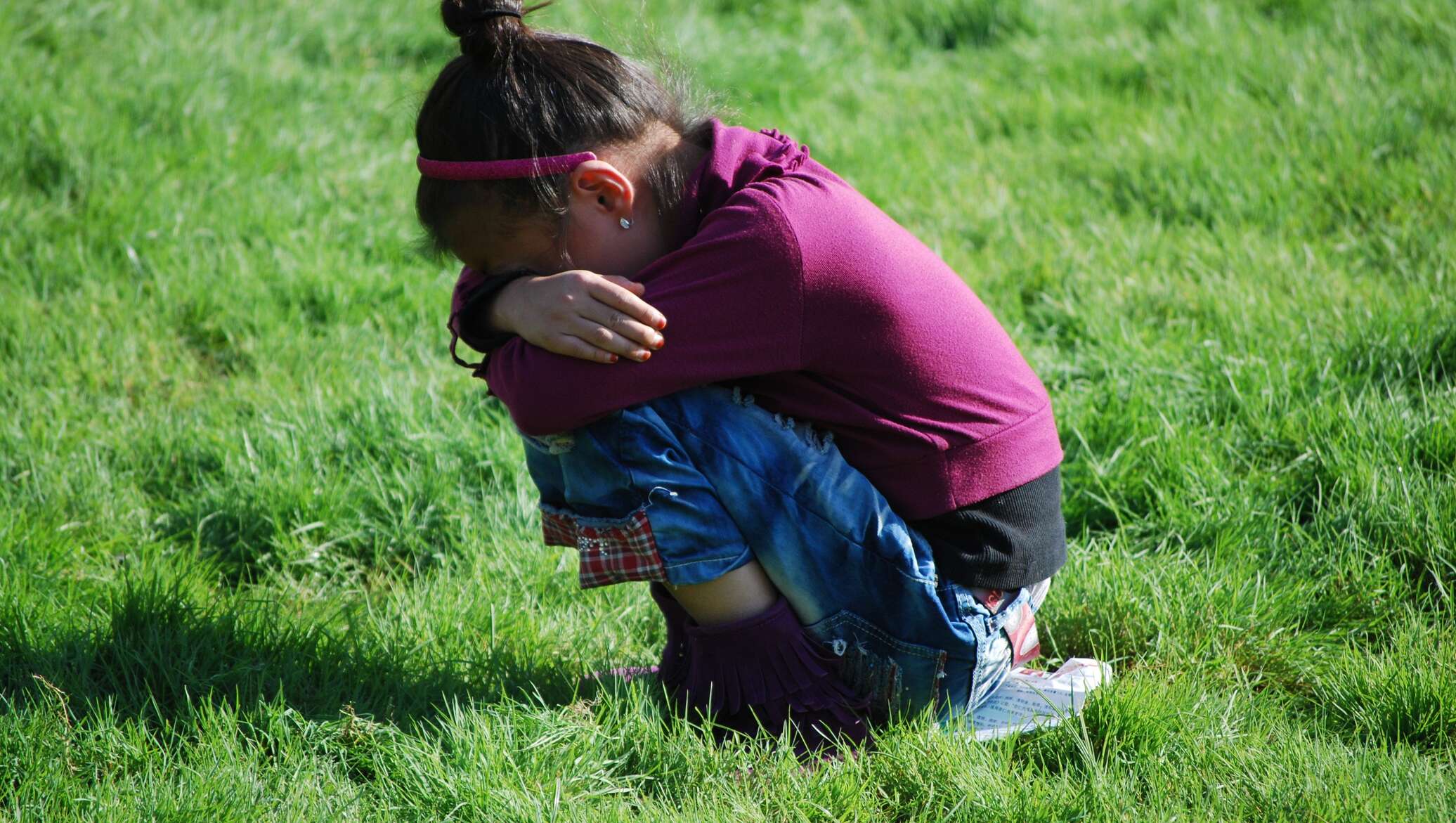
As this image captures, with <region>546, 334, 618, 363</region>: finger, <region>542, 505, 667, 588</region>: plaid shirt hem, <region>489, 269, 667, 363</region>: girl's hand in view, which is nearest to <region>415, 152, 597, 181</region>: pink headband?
<region>489, 269, 667, 363</region>: girl's hand

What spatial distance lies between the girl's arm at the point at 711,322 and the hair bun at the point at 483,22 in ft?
1.51

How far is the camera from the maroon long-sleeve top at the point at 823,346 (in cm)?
194

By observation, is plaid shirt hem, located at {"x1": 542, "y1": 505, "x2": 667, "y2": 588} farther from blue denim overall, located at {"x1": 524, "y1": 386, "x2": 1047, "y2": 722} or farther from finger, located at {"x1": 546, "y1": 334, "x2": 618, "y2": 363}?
finger, located at {"x1": 546, "y1": 334, "x2": 618, "y2": 363}

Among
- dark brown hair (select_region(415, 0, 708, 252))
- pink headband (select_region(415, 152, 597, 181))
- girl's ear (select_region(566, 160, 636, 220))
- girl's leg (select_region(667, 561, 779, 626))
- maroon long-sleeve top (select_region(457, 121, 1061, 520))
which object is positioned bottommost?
girl's leg (select_region(667, 561, 779, 626))

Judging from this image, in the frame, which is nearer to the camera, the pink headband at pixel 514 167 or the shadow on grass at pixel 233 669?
the pink headband at pixel 514 167

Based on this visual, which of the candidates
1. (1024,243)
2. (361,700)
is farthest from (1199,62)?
(361,700)

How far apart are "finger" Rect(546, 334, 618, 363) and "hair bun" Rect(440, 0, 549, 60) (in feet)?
1.65

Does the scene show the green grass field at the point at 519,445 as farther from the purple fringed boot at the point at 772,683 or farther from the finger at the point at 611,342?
the finger at the point at 611,342

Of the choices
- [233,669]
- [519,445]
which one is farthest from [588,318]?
[519,445]

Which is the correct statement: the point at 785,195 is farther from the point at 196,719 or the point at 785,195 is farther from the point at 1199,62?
the point at 1199,62

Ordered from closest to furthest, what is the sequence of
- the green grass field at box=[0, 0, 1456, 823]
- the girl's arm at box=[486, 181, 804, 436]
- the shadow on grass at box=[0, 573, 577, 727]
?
the girl's arm at box=[486, 181, 804, 436], the green grass field at box=[0, 0, 1456, 823], the shadow on grass at box=[0, 573, 577, 727]

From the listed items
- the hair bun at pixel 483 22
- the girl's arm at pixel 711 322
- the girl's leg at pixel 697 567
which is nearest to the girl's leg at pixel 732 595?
the girl's leg at pixel 697 567

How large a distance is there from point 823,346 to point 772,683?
0.59m

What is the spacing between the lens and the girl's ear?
6.59 feet
